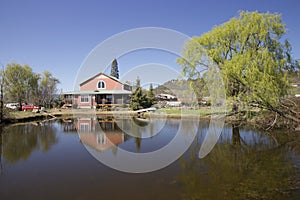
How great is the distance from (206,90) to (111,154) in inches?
388

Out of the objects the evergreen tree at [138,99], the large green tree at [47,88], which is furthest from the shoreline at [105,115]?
the large green tree at [47,88]

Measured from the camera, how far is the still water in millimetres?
4605

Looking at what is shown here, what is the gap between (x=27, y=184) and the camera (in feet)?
16.7

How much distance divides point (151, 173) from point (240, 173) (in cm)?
260

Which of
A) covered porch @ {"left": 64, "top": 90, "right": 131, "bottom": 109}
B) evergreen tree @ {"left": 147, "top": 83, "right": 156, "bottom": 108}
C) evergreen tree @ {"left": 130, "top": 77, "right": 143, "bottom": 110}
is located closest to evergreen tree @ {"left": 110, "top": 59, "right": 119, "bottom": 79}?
covered porch @ {"left": 64, "top": 90, "right": 131, "bottom": 109}

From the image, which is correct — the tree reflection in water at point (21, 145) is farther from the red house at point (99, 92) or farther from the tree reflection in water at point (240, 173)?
the red house at point (99, 92)

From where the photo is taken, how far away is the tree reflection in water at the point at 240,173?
464cm

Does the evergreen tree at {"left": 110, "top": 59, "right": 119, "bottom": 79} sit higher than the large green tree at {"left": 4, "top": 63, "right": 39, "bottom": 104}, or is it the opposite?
the evergreen tree at {"left": 110, "top": 59, "right": 119, "bottom": 79}

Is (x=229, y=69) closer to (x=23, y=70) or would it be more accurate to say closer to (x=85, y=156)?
(x=85, y=156)

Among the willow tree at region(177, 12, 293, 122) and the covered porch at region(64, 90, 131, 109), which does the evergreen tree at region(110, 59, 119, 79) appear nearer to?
the covered porch at region(64, 90, 131, 109)

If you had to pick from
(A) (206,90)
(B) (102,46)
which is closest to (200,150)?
(B) (102,46)

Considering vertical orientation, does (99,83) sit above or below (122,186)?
above

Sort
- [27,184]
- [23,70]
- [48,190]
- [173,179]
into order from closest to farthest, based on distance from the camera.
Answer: [48,190] → [27,184] → [173,179] → [23,70]

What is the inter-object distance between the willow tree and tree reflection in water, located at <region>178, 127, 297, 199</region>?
449 centimetres
